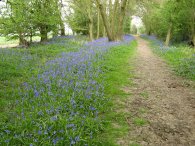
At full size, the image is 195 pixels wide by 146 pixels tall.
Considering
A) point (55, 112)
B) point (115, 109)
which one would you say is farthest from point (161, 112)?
point (55, 112)

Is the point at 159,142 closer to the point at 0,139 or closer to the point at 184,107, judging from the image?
the point at 184,107

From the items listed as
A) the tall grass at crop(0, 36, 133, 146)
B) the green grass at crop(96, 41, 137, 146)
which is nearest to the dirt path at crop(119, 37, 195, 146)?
the green grass at crop(96, 41, 137, 146)

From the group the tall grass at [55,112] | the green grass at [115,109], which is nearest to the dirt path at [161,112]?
the green grass at [115,109]

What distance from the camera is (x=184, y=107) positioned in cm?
681

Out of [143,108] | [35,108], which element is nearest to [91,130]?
[35,108]

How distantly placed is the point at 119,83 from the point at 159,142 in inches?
170

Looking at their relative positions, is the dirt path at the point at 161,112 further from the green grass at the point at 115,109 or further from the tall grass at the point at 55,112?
the tall grass at the point at 55,112

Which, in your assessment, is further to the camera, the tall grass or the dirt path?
the dirt path

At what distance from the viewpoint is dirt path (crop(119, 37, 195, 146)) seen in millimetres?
4926

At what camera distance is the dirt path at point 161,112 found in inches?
194

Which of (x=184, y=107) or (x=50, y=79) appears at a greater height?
(x=50, y=79)

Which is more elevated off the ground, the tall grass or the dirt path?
the tall grass

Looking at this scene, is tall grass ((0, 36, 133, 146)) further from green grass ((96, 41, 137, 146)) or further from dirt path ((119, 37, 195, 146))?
dirt path ((119, 37, 195, 146))

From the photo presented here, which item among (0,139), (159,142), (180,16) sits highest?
(180,16)
